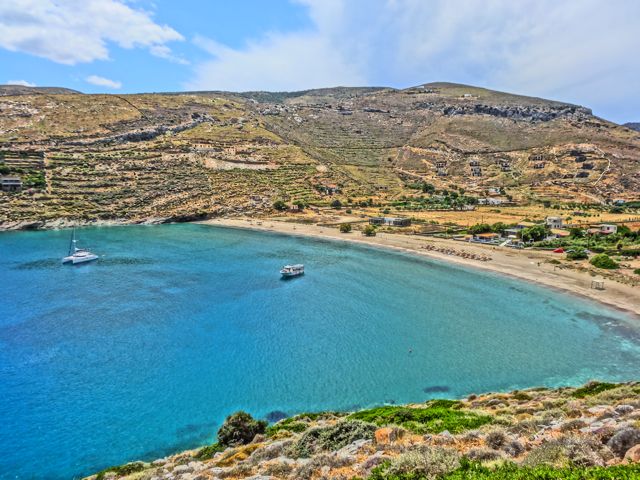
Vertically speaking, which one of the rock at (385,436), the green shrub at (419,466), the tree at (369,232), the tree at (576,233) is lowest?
the rock at (385,436)

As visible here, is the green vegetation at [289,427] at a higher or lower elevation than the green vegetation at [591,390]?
lower

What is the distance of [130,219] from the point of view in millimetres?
102875

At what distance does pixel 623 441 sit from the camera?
1070cm

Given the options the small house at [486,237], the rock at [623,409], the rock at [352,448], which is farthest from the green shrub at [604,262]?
the rock at [352,448]

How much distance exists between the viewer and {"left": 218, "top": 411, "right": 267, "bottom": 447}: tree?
20.3 meters

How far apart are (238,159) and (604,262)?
107200 mm

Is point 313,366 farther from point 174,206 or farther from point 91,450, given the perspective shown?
point 174,206

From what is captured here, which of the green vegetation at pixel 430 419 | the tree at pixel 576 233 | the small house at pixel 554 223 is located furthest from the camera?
the small house at pixel 554 223

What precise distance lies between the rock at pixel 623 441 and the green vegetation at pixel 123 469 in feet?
61.2

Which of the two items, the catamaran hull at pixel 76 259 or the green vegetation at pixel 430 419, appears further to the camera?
the catamaran hull at pixel 76 259

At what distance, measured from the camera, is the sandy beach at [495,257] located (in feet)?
165

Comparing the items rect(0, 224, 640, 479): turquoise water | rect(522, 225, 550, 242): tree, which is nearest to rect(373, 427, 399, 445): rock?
rect(0, 224, 640, 479): turquoise water

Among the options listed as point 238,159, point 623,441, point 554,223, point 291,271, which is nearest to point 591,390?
point 623,441

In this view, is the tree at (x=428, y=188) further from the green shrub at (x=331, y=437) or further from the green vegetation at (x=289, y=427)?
the green shrub at (x=331, y=437)
